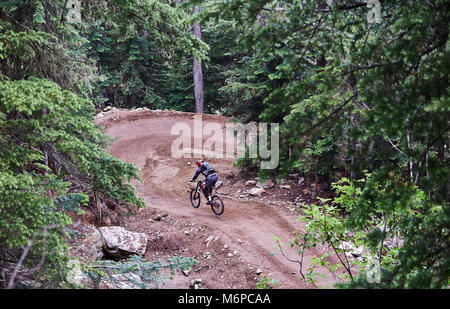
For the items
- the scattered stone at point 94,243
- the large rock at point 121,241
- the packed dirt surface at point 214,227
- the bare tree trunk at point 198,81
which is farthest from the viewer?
the bare tree trunk at point 198,81

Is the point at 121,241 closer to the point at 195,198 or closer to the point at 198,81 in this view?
the point at 195,198

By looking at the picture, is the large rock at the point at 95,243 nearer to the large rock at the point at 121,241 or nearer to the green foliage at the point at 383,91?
the large rock at the point at 121,241

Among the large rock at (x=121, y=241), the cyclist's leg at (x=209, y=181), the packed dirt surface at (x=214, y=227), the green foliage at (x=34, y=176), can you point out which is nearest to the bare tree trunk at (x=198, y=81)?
the packed dirt surface at (x=214, y=227)

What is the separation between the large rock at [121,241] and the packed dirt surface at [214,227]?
46 centimetres

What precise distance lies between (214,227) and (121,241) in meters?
3.37

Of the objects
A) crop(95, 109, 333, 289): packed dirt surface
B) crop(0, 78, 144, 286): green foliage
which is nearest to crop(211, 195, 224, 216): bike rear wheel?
crop(95, 109, 333, 289): packed dirt surface

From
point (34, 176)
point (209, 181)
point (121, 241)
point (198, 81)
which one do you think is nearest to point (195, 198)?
point (209, 181)

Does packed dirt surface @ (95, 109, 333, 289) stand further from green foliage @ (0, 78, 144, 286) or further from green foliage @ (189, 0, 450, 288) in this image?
green foliage @ (189, 0, 450, 288)

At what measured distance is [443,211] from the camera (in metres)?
4.49

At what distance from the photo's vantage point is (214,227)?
13.5 meters

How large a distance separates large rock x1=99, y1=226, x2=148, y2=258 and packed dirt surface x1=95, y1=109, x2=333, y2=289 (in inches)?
18.3

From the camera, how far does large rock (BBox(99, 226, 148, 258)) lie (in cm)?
1159

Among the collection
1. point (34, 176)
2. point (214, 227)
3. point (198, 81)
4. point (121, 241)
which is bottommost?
point (121, 241)

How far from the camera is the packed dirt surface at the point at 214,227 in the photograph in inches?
434
